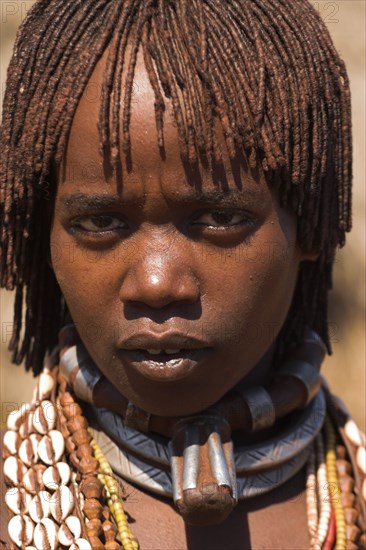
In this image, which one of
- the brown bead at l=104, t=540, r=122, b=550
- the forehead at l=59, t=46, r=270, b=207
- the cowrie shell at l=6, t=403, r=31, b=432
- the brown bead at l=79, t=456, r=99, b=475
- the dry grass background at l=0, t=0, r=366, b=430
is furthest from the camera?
the dry grass background at l=0, t=0, r=366, b=430

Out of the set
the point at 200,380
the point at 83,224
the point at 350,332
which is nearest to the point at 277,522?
the point at 200,380

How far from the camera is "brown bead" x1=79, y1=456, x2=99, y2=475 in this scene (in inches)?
93.3

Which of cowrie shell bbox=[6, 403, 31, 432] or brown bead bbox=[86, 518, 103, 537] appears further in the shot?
cowrie shell bbox=[6, 403, 31, 432]

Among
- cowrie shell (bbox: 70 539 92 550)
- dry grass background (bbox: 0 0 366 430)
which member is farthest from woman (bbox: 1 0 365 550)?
dry grass background (bbox: 0 0 366 430)

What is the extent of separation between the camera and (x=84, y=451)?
7.86 feet

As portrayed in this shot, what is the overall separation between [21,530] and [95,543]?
0.16 m

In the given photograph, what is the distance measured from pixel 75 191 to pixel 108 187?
77 millimetres

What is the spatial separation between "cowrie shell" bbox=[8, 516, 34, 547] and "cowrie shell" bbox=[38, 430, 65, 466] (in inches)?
5.0

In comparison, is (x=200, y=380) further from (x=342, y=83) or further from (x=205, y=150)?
(x=342, y=83)

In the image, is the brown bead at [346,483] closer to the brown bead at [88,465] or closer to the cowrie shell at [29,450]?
the brown bead at [88,465]

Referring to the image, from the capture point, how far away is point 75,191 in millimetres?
2232

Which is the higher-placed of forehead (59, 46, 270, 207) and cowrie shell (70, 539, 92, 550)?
forehead (59, 46, 270, 207)

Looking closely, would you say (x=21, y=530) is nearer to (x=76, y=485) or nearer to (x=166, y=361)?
(x=76, y=485)

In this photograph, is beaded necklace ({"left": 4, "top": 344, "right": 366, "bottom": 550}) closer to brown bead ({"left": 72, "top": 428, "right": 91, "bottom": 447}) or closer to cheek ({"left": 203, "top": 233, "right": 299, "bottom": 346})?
brown bead ({"left": 72, "top": 428, "right": 91, "bottom": 447})
